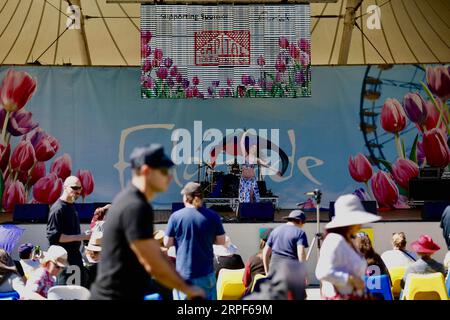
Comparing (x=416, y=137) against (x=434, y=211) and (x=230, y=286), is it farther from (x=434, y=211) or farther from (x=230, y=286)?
(x=230, y=286)

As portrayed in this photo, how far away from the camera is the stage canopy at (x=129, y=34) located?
14250 mm

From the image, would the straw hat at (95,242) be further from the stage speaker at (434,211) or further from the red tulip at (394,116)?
the red tulip at (394,116)

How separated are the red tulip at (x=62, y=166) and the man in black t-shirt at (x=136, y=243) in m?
10.6

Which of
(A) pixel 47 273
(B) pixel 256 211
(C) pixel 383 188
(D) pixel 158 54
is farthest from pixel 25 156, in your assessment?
(A) pixel 47 273

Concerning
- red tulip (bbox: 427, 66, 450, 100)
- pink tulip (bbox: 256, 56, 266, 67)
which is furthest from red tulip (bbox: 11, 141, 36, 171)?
red tulip (bbox: 427, 66, 450, 100)

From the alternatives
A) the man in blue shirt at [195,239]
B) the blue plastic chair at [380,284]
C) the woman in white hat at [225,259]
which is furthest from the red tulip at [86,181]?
the man in blue shirt at [195,239]

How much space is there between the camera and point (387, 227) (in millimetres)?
10570

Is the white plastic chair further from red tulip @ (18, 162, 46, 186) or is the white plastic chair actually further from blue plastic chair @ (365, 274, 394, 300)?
red tulip @ (18, 162, 46, 186)

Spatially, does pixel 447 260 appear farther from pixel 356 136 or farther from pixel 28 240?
pixel 356 136

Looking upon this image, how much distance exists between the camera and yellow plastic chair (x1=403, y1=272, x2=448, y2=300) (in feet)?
21.0

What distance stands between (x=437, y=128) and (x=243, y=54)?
14.6 feet

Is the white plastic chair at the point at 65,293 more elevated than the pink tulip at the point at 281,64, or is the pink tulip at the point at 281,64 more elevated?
the pink tulip at the point at 281,64

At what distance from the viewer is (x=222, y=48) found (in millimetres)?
12141

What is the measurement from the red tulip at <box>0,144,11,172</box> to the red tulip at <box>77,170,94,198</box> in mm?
1294
